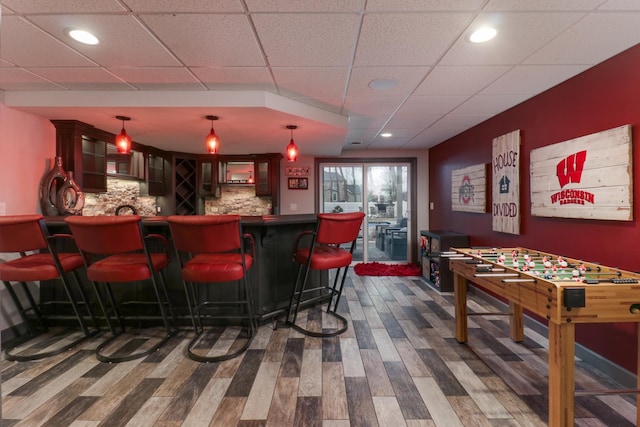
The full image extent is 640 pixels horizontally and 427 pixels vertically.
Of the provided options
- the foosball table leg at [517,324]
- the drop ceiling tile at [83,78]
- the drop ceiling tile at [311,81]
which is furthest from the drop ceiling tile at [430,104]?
the drop ceiling tile at [83,78]

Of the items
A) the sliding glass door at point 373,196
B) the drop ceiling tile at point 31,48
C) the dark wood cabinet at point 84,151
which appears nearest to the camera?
the drop ceiling tile at point 31,48

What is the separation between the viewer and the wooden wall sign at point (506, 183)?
333 centimetres

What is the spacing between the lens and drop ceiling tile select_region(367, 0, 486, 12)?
5.90 ft

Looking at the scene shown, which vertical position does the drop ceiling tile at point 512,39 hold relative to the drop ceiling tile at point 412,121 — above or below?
above

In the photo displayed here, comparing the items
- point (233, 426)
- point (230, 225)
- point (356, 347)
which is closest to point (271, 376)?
point (233, 426)

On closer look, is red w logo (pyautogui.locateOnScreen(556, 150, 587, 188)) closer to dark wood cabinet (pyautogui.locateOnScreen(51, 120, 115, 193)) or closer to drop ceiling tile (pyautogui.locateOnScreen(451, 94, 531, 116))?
drop ceiling tile (pyautogui.locateOnScreen(451, 94, 531, 116))

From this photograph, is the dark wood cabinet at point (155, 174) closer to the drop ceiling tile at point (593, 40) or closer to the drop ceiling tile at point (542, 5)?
the drop ceiling tile at point (542, 5)

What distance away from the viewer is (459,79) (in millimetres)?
2795

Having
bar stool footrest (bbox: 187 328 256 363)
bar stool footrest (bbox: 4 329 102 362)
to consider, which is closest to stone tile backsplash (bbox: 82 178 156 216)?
bar stool footrest (bbox: 4 329 102 362)

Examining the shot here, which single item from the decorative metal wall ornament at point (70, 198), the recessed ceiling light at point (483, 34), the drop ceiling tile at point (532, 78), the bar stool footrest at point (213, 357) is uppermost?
the recessed ceiling light at point (483, 34)

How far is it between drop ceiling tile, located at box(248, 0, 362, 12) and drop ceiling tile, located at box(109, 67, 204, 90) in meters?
1.09

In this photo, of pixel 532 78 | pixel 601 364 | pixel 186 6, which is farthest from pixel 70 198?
pixel 601 364

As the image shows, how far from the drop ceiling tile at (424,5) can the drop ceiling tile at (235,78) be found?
1.12 metres

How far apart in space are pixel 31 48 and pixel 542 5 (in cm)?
350
